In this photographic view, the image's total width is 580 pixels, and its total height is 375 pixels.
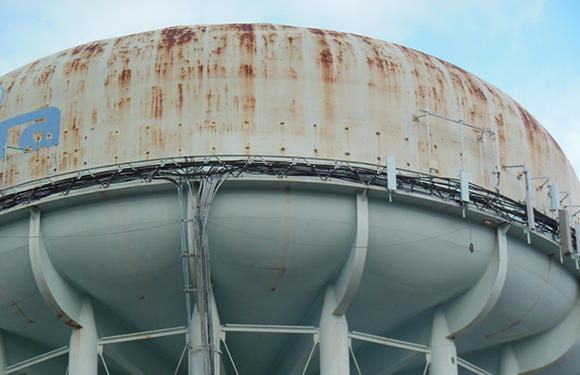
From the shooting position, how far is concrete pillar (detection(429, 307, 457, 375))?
79.9ft

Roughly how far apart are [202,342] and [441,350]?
182 inches

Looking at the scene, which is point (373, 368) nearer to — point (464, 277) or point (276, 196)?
point (464, 277)

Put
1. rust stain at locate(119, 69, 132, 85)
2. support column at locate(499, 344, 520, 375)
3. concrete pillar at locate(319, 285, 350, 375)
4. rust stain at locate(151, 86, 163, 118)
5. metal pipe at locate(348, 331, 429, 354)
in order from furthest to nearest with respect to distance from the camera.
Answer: support column at locate(499, 344, 520, 375), rust stain at locate(119, 69, 132, 85), metal pipe at locate(348, 331, 429, 354), rust stain at locate(151, 86, 163, 118), concrete pillar at locate(319, 285, 350, 375)

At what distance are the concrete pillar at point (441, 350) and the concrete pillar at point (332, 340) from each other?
1.93 meters

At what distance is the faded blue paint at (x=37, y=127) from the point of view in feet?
79.1

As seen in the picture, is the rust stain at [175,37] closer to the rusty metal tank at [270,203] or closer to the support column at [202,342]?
the rusty metal tank at [270,203]

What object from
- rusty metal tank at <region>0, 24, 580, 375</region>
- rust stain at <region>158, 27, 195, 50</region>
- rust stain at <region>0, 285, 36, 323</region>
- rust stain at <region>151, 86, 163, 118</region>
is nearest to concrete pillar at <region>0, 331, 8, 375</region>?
rusty metal tank at <region>0, 24, 580, 375</region>

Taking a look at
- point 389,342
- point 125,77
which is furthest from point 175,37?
point 389,342

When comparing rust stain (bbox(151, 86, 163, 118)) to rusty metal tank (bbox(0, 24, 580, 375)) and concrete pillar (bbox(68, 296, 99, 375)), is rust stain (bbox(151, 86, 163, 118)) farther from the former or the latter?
concrete pillar (bbox(68, 296, 99, 375))

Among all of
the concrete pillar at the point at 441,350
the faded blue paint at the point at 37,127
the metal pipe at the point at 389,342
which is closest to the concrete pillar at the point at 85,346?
the faded blue paint at the point at 37,127

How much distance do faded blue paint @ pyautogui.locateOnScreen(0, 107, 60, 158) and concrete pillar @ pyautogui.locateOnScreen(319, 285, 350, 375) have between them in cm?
573

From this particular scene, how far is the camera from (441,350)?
2444 centimetres

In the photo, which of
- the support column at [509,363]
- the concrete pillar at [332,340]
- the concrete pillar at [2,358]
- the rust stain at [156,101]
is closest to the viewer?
the concrete pillar at [332,340]

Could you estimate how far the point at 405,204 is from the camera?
2312 cm
